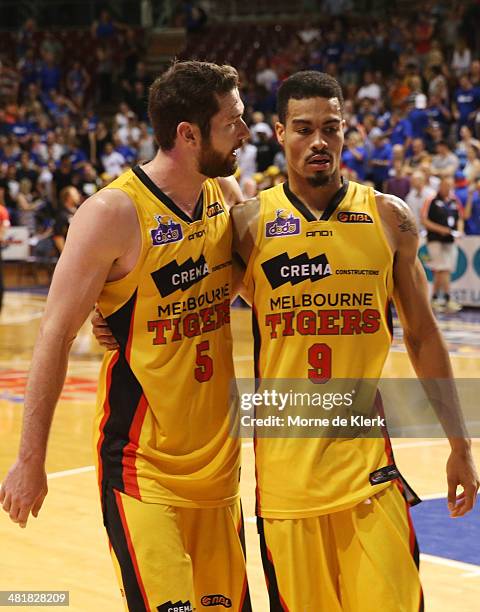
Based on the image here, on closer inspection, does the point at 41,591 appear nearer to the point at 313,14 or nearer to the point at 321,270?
the point at 321,270

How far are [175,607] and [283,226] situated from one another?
4.01 feet

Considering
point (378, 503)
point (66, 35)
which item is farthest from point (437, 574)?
point (66, 35)

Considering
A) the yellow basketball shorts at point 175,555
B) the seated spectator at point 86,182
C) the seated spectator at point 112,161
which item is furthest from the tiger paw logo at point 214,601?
the seated spectator at point 112,161

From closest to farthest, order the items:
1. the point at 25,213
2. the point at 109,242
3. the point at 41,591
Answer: the point at 109,242 < the point at 41,591 < the point at 25,213

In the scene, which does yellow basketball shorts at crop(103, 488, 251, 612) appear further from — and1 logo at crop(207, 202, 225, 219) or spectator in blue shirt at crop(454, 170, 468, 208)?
spectator in blue shirt at crop(454, 170, 468, 208)

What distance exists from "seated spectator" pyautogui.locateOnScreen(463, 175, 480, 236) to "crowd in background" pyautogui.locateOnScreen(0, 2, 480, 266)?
19mm

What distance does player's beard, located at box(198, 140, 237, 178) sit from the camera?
384 cm

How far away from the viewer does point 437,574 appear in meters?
6.01

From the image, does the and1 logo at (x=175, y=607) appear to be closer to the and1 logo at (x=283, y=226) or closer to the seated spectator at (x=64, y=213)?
the and1 logo at (x=283, y=226)

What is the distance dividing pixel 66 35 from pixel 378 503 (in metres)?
28.3

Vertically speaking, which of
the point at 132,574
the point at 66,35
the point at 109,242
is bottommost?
the point at 66,35

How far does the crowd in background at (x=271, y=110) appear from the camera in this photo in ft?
63.2

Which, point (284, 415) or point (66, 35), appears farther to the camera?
point (66, 35)

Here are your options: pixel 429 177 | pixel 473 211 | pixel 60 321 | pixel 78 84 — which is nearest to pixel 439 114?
pixel 429 177
